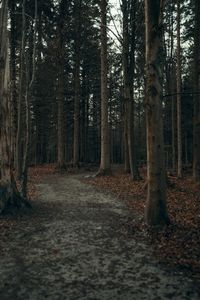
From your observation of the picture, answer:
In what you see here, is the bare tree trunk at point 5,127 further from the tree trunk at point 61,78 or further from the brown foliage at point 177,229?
the tree trunk at point 61,78

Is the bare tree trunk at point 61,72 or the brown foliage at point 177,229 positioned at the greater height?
the bare tree trunk at point 61,72

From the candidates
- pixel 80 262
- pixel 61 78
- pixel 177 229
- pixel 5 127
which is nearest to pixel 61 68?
pixel 61 78

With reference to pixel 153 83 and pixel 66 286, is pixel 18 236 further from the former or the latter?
pixel 153 83

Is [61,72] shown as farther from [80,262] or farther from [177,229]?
[80,262]

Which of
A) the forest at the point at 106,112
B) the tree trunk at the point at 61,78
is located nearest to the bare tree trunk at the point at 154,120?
the forest at the point at 106,112

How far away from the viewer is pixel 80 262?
6723 millimetres

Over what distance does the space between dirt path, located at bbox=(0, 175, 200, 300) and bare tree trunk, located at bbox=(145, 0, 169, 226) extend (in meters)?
1.08

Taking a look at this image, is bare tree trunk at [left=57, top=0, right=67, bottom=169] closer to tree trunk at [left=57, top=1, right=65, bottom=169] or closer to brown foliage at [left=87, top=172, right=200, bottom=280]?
tree trunk at [left=57, top=1, right=65, bottom=169]

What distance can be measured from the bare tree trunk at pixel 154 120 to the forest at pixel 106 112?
0.03 meters

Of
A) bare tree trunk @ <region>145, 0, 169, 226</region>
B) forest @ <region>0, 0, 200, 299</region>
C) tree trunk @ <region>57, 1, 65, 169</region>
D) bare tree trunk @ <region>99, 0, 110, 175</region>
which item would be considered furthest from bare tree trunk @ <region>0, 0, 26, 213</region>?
tree trunk @ <region>57, 1, 65, 169</region>

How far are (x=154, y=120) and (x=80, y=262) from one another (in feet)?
13.4

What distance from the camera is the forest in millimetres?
8938

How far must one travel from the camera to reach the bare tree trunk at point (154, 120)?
8891 millimetres

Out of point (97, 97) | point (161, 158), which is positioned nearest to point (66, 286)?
point (161, 158)
